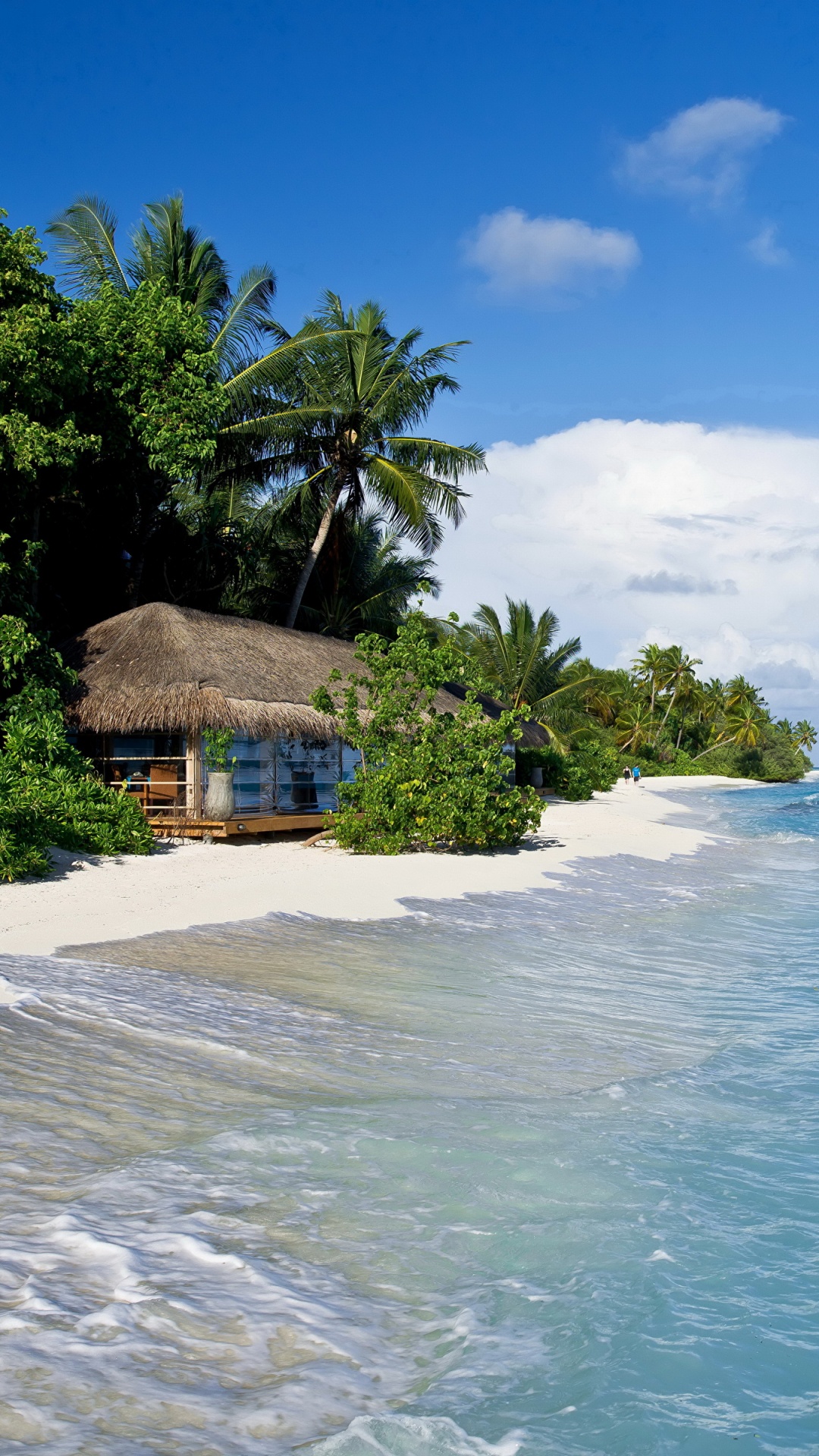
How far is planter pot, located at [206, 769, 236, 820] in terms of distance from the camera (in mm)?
14531

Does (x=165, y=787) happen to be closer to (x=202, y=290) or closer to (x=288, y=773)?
(x=288, y=773)

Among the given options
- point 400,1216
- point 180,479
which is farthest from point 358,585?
point 400,1216

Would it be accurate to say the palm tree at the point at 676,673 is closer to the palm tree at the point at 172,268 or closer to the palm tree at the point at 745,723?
the palm tree at the point at 745,723

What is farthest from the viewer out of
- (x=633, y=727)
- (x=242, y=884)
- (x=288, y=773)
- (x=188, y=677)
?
(x=633, y=727)

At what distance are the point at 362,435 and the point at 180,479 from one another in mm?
4845

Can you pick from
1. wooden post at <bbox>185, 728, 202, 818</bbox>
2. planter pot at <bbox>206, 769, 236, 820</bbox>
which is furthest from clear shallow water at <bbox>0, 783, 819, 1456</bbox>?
wooden post at <bbox>185, 728, 202, 818</bbox>

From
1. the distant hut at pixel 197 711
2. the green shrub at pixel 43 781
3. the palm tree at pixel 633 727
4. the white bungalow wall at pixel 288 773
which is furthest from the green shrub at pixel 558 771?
the palm tree at pixel 633 727

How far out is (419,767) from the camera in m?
14.3

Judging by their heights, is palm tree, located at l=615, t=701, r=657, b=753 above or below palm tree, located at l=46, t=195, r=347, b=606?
below

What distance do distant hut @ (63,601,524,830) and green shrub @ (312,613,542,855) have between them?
0.92 meters

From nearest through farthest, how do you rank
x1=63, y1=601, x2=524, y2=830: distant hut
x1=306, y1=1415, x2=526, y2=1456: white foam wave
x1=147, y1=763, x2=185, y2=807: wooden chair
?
1. x1=306, y1=1415, x2=526, y2=1456: white foam wave
2. x1=63, y1=601, x2=524, y2=830: distant hut
3. x1=147, y1=763, x2=185, y2=807: wooden chair

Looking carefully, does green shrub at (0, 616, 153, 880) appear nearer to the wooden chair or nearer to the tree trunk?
the wooden chair

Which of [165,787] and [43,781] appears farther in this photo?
[165,787]

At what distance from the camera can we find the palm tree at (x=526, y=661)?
1171 inches
